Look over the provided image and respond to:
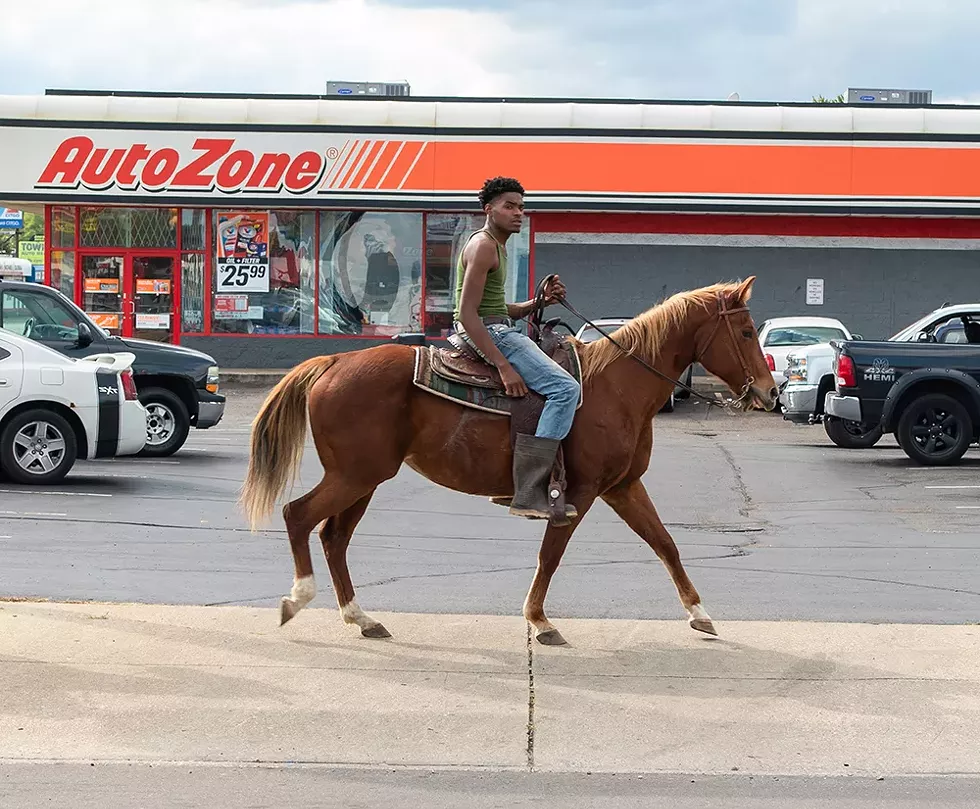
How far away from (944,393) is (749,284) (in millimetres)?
10406

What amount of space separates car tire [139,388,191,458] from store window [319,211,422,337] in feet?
43.1

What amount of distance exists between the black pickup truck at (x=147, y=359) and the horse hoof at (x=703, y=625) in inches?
390

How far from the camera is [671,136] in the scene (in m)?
30.0

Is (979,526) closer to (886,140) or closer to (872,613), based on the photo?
(872,613)

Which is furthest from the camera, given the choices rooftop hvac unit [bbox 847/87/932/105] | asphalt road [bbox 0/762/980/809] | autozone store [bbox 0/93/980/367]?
rooftop hvac unit [bbox 847/87/932/105]

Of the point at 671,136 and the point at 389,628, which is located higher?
the point at 671,136

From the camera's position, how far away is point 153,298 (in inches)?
1203

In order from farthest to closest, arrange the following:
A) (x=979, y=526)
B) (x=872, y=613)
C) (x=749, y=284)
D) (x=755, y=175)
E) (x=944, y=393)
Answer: (x=755, y=175)
(x=944, y=393)
(x=979, y=526)
(x=872, y=613)
(x=749, y=284)

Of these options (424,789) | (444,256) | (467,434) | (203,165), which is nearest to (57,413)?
(467,434)

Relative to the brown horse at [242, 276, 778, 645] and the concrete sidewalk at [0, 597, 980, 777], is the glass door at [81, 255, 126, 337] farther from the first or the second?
the brown horse at [242, 276, 778, 645]

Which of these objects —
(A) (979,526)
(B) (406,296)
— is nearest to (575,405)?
(A) (979,526)

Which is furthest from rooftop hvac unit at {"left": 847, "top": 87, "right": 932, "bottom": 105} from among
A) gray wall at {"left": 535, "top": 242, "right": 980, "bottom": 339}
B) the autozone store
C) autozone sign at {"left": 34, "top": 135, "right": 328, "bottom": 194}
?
autozone sign at {"left": 34, "top": 135, "right": 328, "bottom": 194}

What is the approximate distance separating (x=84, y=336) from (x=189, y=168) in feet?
47.5

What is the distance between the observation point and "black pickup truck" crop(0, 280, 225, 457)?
54.0 feet
